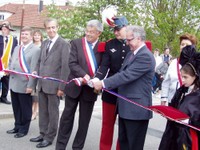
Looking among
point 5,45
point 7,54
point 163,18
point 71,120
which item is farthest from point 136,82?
point 163,18

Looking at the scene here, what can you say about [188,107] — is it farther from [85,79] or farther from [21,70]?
[21,70]

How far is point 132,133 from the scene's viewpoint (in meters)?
4.36

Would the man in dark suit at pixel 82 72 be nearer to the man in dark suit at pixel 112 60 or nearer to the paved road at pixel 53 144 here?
the man in dark suit at pixel 112 60

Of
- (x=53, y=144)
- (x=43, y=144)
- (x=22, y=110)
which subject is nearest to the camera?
(x=43, y=144)

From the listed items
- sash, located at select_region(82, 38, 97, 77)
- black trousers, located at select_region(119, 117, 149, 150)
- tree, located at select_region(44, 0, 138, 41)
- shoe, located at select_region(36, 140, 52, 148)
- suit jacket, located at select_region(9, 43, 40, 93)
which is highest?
tree, located at select_region(44, 0, 138, 41)

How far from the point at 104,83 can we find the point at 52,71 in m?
1.45

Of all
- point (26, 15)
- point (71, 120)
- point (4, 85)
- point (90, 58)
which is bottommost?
point (4, 85)

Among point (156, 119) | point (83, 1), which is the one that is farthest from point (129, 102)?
point (83, 1)

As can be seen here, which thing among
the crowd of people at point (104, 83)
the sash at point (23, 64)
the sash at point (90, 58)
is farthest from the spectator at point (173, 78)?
the sash at point (23, 64)

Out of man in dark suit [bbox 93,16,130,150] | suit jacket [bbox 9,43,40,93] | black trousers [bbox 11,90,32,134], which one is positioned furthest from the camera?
black trousers [bbox 11,90,32,134]

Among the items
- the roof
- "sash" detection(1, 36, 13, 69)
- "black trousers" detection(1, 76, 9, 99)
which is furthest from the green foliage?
the roof

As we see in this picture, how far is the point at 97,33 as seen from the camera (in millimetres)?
5188

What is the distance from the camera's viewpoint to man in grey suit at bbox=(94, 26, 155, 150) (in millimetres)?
4234

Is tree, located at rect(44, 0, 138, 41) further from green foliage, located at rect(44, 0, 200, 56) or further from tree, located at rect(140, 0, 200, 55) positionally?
tree, located at rect(140, 0, 200, 55)
